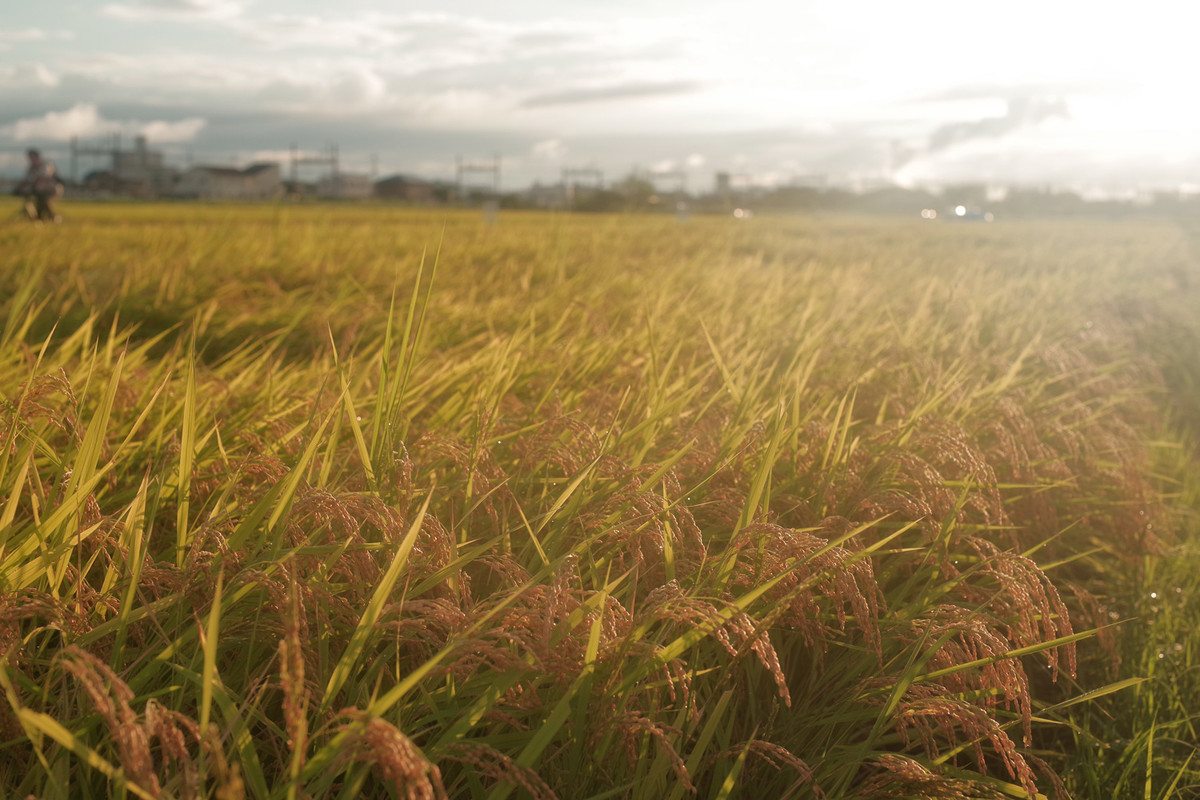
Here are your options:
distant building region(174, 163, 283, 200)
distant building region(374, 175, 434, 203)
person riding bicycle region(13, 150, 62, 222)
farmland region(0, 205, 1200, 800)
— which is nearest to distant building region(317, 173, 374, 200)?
distant building region(374, 175, 434, 203)

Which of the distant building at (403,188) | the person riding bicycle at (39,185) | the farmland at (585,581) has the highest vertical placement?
the distant building at (403,188)

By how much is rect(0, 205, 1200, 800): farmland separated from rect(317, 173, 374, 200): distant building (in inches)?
3796

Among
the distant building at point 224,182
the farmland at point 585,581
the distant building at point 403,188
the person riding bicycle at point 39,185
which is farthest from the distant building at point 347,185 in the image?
the farmland at point 585,581

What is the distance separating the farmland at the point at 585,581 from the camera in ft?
4.11

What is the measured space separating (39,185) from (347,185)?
291ft

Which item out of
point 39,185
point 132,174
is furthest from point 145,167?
point 39,185

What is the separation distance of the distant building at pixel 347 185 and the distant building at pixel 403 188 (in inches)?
44.0

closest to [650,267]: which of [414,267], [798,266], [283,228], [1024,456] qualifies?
[414,267]

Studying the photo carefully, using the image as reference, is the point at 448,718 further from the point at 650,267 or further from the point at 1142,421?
the point at 650,267

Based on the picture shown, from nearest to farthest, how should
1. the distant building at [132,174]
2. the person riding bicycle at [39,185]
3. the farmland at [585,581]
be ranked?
the farmland at [585,581], the person riding bicycle at [39,185], the distant building at [132,174]

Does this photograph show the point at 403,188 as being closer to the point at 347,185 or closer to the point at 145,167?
the point at 347,185

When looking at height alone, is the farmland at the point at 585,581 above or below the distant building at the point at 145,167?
below

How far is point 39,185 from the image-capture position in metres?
12.9

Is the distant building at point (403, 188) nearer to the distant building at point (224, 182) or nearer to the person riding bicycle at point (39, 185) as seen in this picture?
the distant building at point (224, 182)
